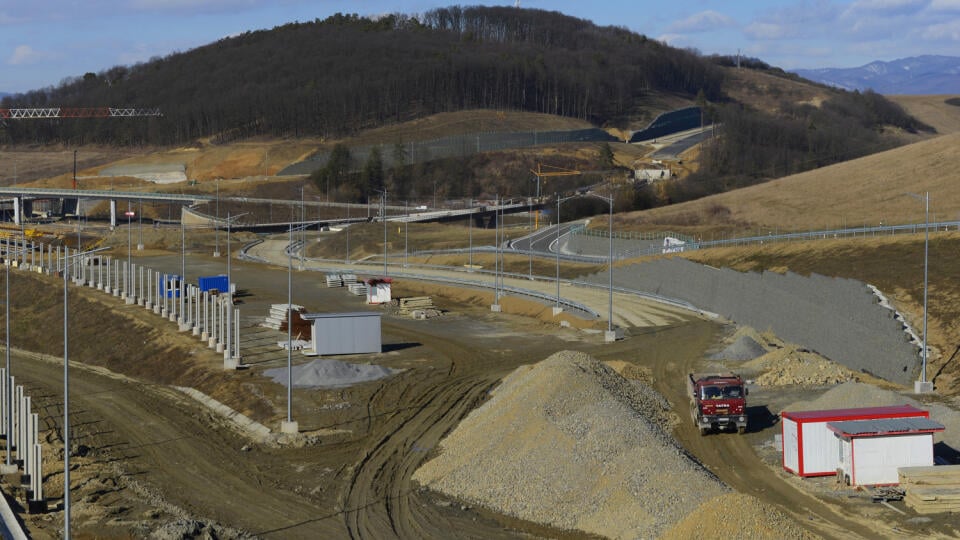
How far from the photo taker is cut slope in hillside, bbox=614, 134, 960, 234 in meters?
130

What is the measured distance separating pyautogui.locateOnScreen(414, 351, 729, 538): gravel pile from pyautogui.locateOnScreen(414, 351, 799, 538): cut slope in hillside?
1.5 inches

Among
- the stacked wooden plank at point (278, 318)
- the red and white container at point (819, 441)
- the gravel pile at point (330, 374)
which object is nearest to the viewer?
the red and white container at point (819, 441)

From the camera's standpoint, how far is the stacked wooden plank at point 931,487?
3678cm

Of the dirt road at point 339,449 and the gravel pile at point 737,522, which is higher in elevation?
the gravel pile at point 737,522

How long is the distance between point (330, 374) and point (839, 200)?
98.0 m

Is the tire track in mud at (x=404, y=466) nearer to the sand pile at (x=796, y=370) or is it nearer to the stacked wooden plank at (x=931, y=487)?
the sand pile at (x=796, y=370)

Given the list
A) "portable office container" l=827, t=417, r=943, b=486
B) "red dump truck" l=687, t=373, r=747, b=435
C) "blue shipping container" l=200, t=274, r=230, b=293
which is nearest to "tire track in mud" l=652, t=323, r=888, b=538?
"red dump truck" l=687, t=373, r=747, b=435

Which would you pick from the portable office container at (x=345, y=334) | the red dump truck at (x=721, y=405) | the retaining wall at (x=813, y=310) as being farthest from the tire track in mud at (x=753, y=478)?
the portable office container at (x=345, y=334)

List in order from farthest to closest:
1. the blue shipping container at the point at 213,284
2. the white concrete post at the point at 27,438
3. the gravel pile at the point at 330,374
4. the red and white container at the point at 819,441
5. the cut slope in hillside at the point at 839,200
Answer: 1. the cut slope in hillside at the point at 839,200
2. the blue shipping container at the point at 213,284
3. the gravel pile at the point at 330,374
4. the white concrete post at the point at 27,438
5. the red and white container at the point at 819,441

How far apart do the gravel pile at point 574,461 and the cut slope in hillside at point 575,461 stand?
0.04m

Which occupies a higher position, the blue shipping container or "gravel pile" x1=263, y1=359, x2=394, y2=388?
the blue shipping container

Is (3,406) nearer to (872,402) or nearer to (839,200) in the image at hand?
(872,402)

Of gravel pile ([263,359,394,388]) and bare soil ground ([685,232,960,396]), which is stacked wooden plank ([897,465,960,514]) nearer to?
bare soil ground ([685,232,960,396])

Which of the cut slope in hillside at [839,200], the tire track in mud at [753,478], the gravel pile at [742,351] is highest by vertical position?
the cut slope in hillside at [839,200]
